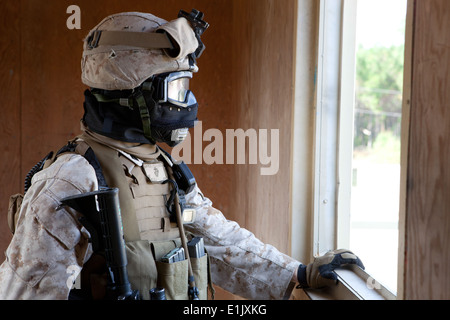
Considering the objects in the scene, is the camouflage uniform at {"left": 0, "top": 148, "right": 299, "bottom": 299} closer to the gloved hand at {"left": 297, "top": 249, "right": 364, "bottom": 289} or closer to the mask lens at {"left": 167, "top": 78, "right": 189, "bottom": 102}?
the mask lens at {"left": 167, "top": 78, "right": 189, "bottom": 102}

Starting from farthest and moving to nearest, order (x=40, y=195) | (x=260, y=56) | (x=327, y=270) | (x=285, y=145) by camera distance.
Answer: (x=260, y=56), (x=285, y=145), (x=327, y=270), (x=40, y=195)

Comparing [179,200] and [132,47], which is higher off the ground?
[132,47]

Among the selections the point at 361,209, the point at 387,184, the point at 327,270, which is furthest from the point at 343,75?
the point at 387,184

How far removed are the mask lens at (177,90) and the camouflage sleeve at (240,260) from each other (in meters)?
0.38

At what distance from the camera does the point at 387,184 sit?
343 inches

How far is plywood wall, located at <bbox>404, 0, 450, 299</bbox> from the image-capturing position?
3.09 ft

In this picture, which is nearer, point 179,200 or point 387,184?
point 179,200

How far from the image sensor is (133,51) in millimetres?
1631

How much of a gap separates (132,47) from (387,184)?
305 inches

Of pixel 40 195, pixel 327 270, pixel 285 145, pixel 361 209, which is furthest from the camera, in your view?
pixel 361 209

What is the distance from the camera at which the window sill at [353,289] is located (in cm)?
142

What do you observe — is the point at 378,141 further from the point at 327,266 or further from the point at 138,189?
the point at 138,189

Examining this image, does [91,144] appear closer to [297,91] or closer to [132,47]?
[132,47]

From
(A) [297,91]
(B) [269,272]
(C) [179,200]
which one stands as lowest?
(B) [269,272]
